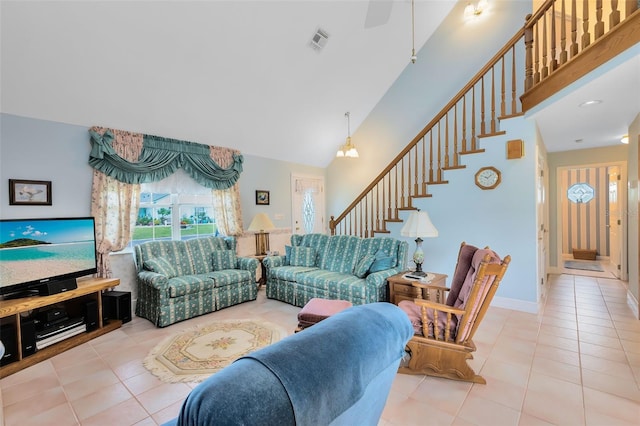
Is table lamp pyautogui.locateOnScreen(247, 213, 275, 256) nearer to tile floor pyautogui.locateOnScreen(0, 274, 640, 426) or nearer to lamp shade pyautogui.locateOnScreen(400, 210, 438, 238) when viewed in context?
tile floor pyautogui.locateOnScreen(0, 274, 640, 426)

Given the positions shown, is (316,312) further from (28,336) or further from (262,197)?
(262,197)

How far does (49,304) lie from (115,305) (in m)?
0.64

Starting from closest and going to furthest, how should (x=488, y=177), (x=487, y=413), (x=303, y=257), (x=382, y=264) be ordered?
(x=487, y=413)
(x=382, y=264)
(x=488, y=177)
(x=303, y=257)

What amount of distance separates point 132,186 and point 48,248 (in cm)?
115

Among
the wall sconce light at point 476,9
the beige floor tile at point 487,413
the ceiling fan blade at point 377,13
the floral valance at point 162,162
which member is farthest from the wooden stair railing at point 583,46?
the floral valance at point 162,162

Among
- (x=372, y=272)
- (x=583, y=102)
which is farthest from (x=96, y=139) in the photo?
(x=583, y=102)

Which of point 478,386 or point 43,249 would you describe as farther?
point 43,249

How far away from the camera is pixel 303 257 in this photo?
4434mm

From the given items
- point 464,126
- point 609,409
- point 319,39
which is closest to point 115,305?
point 319,39

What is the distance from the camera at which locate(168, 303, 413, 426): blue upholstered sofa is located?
1.89 ft

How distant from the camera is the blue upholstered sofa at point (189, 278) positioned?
3.35 meters

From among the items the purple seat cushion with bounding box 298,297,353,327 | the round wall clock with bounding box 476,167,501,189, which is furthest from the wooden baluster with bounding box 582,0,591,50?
the purple seat cushion with bounding box 298,297,353,327

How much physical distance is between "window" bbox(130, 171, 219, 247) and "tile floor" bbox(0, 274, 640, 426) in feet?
4.89

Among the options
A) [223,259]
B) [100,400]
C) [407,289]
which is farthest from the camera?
[223,259]
